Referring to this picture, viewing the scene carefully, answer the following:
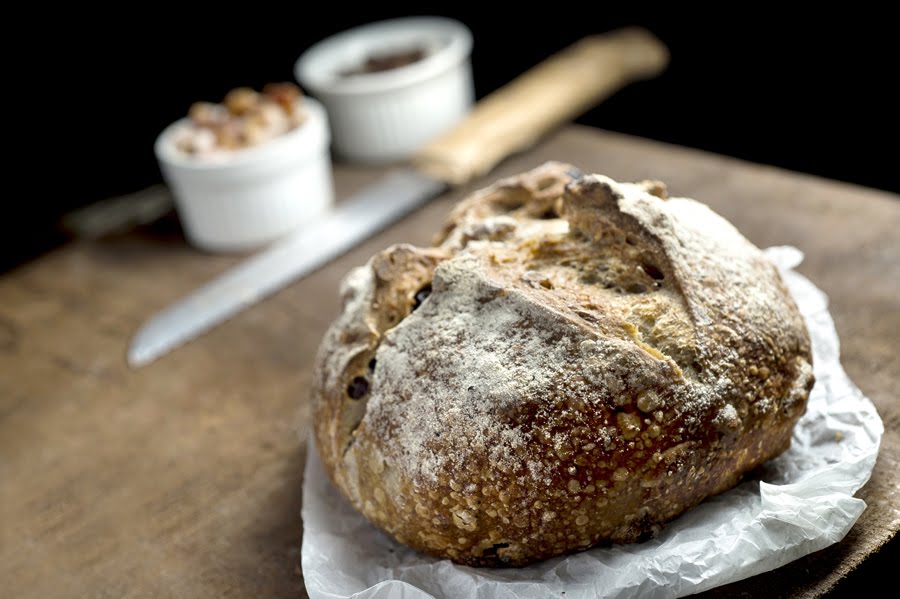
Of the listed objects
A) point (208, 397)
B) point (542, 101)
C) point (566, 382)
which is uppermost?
point (566, 382)

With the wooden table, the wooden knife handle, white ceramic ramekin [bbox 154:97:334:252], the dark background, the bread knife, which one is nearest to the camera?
the wooden table

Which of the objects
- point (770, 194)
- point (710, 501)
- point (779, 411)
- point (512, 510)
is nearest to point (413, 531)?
point (512, 510)

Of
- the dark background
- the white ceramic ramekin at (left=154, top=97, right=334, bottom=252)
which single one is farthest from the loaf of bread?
the dark background

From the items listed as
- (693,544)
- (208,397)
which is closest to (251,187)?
(208,397)

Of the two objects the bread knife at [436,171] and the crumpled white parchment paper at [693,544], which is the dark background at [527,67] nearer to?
the bread knife at [436,171]

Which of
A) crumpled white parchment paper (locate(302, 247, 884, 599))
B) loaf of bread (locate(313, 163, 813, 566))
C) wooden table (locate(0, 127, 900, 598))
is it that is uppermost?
loaf of bread (locate(313, 163, 813, 566))

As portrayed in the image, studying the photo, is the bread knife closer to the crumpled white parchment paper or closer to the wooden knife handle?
the wooden knife handle

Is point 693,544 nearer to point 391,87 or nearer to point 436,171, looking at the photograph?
point 436,171

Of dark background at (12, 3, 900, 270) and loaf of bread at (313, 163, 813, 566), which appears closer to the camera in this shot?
loaf of bread at (313, 163, 813, 566)
